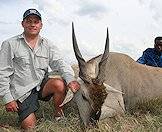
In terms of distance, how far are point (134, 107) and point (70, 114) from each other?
3.80 ft

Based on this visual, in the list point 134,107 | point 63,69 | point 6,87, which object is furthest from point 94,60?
point 6,87

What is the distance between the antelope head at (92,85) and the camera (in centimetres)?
595

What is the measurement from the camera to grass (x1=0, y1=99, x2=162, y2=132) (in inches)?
232

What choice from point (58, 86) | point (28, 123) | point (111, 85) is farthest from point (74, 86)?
point (111, 85)

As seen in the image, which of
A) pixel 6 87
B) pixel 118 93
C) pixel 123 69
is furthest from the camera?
pixel 123 69

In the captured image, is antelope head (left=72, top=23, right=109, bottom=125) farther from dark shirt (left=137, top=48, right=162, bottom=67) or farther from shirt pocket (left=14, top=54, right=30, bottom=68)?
dark shirt (left=137, top=48, right=162, bottom=67)

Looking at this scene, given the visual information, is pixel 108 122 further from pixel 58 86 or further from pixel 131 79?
pixel 131 79

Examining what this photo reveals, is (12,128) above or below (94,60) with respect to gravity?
below

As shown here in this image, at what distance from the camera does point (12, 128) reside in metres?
6.44

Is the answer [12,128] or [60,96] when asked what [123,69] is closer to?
[60,96]

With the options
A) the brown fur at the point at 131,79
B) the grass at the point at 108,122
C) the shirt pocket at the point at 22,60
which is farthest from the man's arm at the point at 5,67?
the brown fur at the point at 131,79

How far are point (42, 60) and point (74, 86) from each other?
0.73 metres

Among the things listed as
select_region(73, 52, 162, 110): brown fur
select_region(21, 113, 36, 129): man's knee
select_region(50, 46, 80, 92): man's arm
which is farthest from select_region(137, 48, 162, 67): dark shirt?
select_region(21, 113, 36, 129): man's knee

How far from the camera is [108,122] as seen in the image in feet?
20.3
